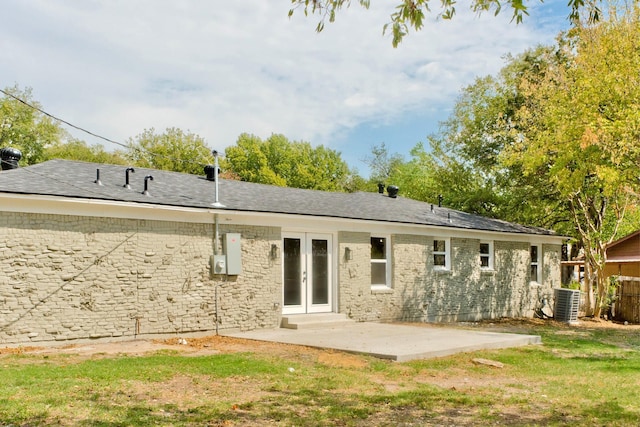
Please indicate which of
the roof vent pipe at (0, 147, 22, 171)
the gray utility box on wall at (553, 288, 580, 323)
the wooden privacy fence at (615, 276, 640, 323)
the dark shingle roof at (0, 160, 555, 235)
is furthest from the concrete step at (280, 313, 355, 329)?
the wooden privacy fence at (615, 276, 640, 323)

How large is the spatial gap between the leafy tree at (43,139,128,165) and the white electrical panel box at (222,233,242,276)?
33269 millimetres

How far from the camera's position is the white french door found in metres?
15.1

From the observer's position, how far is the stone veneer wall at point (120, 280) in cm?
1104

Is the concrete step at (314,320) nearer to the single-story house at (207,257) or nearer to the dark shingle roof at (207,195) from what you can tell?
the single-story house at (207,257)

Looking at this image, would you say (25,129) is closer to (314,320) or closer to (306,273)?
(306,273)

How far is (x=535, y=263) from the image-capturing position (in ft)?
74.0

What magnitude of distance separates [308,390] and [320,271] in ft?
26.6

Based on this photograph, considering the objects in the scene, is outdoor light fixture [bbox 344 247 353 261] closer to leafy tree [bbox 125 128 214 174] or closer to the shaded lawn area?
the shaded lawn area

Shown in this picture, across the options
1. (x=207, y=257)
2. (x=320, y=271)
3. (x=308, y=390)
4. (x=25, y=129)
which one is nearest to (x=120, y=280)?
(x=207, y=257)

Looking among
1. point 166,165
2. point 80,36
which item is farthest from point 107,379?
point 166,165

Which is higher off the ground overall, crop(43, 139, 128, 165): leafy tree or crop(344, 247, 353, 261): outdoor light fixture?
crop(43, 139, 128, 165): leafy tree

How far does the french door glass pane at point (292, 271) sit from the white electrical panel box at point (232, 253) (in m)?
1.62

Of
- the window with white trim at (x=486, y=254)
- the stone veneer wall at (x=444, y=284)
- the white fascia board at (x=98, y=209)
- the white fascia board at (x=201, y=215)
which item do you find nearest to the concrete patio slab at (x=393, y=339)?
the stone veneer wall at (x=444, y=284)

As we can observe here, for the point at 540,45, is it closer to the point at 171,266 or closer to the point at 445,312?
the point at 445,312
